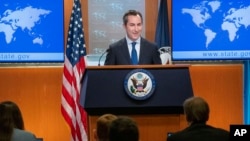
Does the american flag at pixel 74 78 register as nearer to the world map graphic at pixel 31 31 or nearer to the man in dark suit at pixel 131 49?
the world map graphic at pixel 31 31

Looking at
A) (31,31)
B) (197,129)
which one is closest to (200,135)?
(197,129)

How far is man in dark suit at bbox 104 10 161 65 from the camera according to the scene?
210 inches

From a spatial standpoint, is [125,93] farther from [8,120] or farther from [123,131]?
[123,131]

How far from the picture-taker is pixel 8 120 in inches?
136

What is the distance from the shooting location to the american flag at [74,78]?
6.45m

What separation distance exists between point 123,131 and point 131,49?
2.75 meters

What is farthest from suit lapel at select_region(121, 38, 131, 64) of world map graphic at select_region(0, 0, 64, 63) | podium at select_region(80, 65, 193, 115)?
world map graphic at select_region(0, 0, 64, 63)

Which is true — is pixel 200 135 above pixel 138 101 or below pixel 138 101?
below

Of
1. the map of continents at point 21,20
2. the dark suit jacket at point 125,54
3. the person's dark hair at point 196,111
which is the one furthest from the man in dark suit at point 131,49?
the map of continents at point 21,20

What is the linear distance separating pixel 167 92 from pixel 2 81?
3878 mm

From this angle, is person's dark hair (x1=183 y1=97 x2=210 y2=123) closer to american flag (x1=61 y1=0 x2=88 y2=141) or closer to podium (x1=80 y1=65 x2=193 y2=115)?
podium (x1=80 y1=65 x2=193 y2=115)

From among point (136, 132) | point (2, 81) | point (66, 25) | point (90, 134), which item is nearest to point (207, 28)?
point (66, 25)

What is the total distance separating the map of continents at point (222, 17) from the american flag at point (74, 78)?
5.16 ft

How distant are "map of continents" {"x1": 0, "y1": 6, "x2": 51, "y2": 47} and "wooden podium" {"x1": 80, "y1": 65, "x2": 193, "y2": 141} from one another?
3.15 meters
